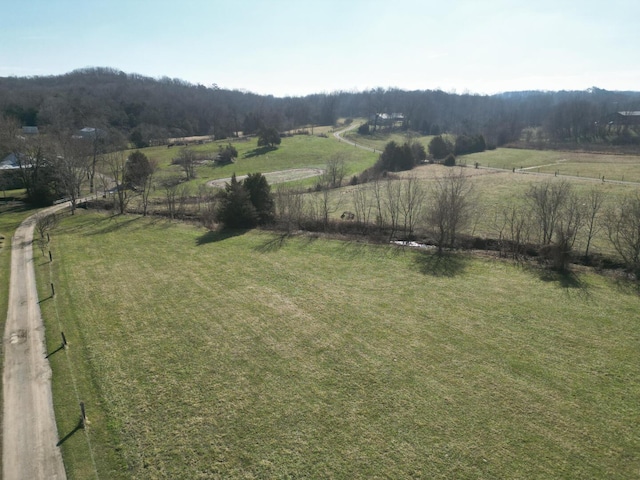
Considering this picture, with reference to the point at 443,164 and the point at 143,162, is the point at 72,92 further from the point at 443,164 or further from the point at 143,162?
the point at 443,164

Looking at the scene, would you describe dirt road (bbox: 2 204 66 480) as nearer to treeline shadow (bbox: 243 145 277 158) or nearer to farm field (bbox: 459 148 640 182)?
treeline shadow (bbox: 243 145 277 158)

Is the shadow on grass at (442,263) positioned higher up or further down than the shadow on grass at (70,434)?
higher up

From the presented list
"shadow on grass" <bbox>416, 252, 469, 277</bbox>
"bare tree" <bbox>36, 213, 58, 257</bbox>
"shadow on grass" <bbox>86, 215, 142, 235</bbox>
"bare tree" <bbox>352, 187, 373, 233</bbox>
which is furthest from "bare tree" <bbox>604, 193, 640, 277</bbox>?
"bare tree" <bbox>36, 213, 58, 257</bbox>

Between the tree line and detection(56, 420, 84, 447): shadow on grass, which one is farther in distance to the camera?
the tree line

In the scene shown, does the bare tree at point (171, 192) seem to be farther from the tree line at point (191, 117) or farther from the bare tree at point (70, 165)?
the tree line at point (191, 117)

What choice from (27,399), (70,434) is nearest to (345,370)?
(70,434)

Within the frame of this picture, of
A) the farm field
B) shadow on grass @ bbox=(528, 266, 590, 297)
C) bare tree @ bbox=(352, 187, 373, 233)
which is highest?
the farm field

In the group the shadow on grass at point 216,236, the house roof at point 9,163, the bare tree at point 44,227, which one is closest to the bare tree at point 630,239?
the shadow on grass at point 216,236
